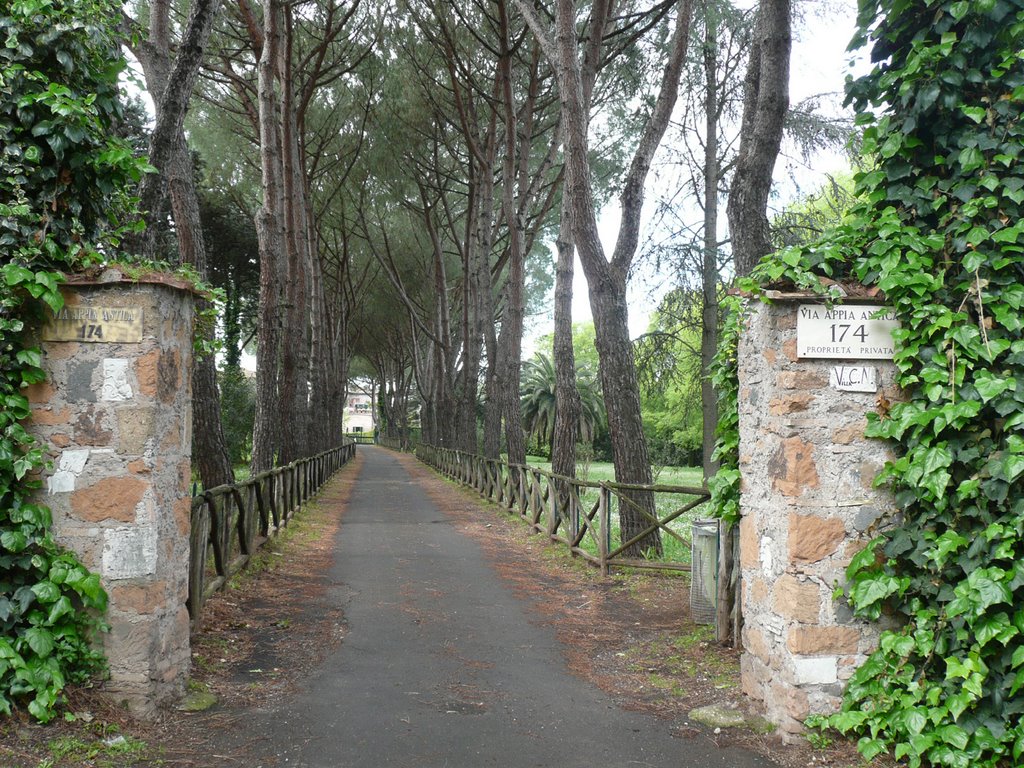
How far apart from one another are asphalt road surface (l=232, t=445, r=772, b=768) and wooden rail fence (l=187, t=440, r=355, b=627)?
3.41 ft

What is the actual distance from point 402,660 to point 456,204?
21.2 m

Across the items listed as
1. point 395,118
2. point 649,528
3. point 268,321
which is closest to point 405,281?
point 395,118

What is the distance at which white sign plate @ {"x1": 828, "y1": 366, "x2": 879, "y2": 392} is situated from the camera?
417 centimetres

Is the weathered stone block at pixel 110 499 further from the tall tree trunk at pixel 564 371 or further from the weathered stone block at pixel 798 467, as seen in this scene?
the tall tree trunk at pixel 564 371

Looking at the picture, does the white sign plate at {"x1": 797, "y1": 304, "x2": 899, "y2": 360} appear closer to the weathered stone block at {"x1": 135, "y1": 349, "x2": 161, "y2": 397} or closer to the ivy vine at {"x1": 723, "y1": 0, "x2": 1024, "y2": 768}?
the ivy vine at {"x1": 723, "y1": 0, "x2": 1024, "y2": 768}

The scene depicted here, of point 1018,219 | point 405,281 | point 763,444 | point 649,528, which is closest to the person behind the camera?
point 1018,219

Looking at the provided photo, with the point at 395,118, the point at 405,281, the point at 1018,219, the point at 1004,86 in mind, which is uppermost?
the point at 395,118

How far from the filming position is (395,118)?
19.6 m

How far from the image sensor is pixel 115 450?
14.2 feet

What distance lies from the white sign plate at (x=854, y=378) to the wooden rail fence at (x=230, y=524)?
4.03 metres

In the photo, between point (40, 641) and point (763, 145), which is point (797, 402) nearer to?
point (763, 145)

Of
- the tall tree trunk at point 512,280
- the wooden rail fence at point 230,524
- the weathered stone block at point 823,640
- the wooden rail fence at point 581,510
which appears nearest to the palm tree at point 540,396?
the tall tree trunk at point 512,280

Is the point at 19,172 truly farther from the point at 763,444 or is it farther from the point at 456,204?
the point at 456,204

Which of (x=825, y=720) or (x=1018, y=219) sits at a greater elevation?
(x=1018, y=219)
